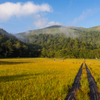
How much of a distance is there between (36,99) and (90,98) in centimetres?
440

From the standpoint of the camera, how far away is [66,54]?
181 metres

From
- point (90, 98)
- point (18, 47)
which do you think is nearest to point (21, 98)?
point (90, 98)

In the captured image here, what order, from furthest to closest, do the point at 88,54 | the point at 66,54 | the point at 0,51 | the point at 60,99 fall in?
the point at 66,54
the point at 88,54
the point at 0,51
the point at 60,99

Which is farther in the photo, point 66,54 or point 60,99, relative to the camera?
point 66,54

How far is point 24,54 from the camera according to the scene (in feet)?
625

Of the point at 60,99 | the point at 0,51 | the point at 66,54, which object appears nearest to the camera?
the point at 60,99

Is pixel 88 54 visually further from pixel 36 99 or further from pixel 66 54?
pixel 36 99

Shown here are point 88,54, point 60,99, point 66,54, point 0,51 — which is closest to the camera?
point 60,99

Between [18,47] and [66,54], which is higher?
[18,47]

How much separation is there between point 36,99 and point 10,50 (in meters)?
170

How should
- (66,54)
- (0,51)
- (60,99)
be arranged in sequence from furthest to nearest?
1. (66,54)
2. (0,51)
3. (60,99)

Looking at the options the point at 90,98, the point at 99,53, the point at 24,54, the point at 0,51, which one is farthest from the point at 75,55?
the point at 90,98

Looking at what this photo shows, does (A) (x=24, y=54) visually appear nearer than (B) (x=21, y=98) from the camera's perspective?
No

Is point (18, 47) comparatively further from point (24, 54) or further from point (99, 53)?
point (99, 53)
